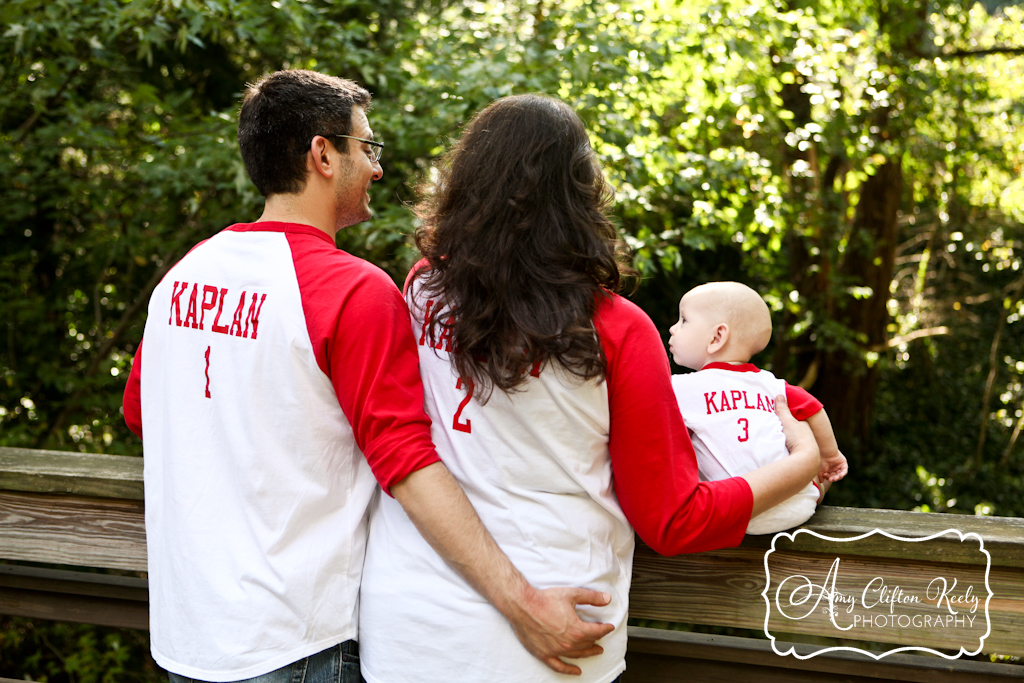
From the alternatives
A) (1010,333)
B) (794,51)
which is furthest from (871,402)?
(794,51)

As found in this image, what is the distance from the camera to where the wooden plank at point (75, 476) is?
6.02 feet

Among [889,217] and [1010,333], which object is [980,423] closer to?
[1010,333]

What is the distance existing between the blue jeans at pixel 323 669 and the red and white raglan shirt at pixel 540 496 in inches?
1.4

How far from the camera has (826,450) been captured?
1725 mm

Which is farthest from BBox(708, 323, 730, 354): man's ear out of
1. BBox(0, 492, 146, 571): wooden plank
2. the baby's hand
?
BBox(0, 492, 146, 571): wooden plank

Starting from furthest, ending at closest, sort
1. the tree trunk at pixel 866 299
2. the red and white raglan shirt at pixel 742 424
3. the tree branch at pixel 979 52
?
the tree trunk at pixel 866 299 < the tree branch at pixel 979 52 < the red and white raglan shirt at pixel 742 424

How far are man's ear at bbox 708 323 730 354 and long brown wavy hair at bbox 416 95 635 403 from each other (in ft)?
1.38

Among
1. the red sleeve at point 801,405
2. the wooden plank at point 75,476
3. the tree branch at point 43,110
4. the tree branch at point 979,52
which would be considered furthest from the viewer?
the tree branch at point 979,52

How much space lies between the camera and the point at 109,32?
3.54m

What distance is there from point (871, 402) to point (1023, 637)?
774 centimetres

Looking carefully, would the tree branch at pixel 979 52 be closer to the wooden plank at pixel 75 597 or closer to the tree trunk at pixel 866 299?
the tree trunk at pixel 866 299

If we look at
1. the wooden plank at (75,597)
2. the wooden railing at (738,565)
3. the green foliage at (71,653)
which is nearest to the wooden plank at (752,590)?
the wooden railing at (738,565)

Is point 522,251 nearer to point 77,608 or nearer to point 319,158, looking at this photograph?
A: point 319,158

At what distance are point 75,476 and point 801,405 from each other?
5.33 ft
